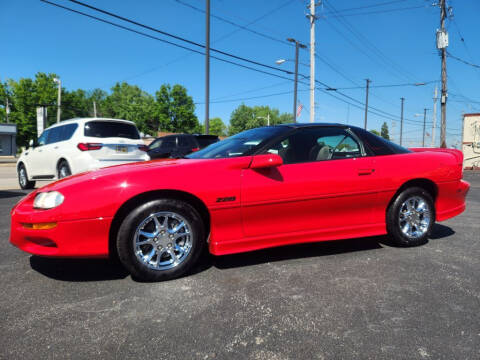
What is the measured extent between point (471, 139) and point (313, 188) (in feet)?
83.6

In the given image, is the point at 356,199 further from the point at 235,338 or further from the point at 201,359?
the point at 201,359

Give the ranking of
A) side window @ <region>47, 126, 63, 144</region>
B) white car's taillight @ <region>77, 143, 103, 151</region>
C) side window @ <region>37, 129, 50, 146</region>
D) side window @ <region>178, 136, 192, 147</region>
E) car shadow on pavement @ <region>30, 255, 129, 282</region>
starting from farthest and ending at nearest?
side window @ <region>178, 136, 192, 147</region>, side window @ <region>37, 129, 50, 146</region>, side window @ <region>47, 126, 63, 144</region>, white car's taillight @ <region>77, 143, 103, 151</region>, car shadow on pavement @ <region>30, 255, 129, 282</region>

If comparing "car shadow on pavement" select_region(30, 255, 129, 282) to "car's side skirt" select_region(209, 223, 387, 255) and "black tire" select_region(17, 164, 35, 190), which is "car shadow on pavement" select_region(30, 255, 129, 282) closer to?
"car's side skirt" select_region(209, 223, 387, 255)

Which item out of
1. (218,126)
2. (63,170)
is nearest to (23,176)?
(63,170)

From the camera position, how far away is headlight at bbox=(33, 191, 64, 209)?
246 cm

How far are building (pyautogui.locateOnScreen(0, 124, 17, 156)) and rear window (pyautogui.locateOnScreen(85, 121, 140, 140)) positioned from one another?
123 feet

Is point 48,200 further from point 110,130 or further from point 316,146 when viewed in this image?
point 110,130

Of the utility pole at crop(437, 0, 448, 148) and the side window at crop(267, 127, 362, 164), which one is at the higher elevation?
the utility pole at crop(437, 0, 448, 148)

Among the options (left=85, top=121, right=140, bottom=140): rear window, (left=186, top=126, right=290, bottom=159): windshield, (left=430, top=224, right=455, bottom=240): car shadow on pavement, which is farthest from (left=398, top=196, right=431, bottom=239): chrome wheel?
(left=85, top=121, right=140, bottom=140): rear window

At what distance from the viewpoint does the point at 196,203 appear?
2.79m

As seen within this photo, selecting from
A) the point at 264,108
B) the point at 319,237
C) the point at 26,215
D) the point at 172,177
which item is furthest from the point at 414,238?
the point at 264,108

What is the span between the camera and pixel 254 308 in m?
2.18

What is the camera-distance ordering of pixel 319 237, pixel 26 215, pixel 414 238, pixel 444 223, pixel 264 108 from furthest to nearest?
pixel 264 108 → pixel 444 223 → pixel 414 238 → pixel 319 237 → pixel 26 215

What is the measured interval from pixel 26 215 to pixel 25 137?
48.7 m
